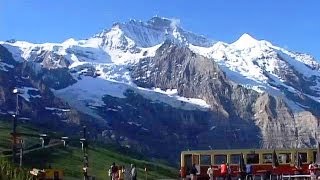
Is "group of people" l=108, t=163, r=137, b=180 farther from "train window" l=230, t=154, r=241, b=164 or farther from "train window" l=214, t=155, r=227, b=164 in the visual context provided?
"train window" l=230, t=154, r=241, b=164

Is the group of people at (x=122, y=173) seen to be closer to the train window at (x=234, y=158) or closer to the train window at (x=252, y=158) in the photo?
the train window at (x=234, y=158)

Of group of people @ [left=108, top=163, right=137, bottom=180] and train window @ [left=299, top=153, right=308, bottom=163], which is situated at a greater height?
train window @ [left=299, top=153, right=308, bottom=163]

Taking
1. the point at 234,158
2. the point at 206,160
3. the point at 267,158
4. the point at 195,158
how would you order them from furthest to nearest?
1. the point at 195,158
2. the point at 206,160
3. the point at 234,158
4. the point at 267,158

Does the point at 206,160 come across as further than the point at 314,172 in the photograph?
Yes

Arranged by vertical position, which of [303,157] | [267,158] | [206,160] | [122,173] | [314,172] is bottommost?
[122,173]

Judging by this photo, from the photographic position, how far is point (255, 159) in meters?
58.1

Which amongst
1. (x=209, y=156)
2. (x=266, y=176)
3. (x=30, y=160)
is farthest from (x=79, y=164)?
(x=266, y=176)

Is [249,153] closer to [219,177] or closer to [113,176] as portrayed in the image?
[219,177]

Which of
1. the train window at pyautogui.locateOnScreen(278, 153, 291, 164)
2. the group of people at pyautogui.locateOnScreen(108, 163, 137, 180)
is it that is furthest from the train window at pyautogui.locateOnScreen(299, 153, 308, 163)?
the group of people at pyautogui.locateOnScreen(108, 163, 137, 180)

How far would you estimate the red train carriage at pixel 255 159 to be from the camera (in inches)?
2171

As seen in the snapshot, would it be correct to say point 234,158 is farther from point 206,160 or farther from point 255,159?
point 206,160

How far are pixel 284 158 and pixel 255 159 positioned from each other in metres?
2.47

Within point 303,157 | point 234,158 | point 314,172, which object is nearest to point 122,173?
point 314,172

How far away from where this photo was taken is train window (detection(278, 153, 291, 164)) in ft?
188
